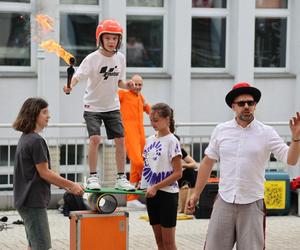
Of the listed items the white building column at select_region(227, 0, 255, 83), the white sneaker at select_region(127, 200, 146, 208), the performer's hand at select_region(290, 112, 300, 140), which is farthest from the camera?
the white building column at select_region(227, 0, 255, 83)

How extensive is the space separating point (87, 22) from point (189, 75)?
214 cm

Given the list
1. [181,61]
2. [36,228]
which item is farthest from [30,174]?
[181,61]

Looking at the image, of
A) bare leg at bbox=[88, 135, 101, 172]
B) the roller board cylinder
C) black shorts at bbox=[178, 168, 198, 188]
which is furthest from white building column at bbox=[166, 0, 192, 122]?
the roller board cylinder

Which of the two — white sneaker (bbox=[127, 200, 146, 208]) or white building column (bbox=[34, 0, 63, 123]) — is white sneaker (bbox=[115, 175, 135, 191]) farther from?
white building column (bbox=[34, 0, 63, 123])

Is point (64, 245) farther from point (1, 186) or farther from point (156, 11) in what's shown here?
point (156, 11)

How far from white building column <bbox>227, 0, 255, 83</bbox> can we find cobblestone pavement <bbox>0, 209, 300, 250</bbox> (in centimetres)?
408

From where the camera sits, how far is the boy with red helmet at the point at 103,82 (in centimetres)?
988

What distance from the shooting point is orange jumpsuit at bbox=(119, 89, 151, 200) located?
45.6ft

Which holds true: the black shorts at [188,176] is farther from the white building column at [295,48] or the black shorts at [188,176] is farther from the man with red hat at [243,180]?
the man with red hat at [243,180]

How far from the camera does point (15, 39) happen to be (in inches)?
651

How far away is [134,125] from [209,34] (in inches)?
→ 179

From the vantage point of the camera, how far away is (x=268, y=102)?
17.8 m

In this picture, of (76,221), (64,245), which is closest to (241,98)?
(76,221)

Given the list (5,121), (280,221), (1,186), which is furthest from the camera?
(5,121)
